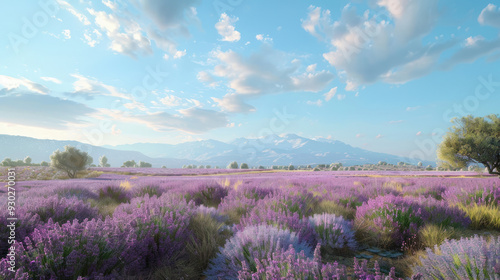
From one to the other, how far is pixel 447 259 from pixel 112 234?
3335 mm

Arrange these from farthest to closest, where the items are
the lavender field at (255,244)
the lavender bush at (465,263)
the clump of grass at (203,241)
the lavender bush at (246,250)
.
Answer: the clump of grass at (203,241), the lavender bush at (246,250), the lavender field at (255,244), the lavender bush at (465,263)

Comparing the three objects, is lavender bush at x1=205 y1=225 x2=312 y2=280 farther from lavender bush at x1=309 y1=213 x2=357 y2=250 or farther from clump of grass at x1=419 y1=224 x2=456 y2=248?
clump of grass at x1=419 y1=224 x2=456 y2=248

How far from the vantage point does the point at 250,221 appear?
11.4 feet

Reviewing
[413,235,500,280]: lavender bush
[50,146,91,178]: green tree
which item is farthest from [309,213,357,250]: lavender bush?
[50,146,91,178]: green tree

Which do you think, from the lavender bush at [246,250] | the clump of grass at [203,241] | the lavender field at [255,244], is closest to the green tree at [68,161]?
the lavender field at [255,244]

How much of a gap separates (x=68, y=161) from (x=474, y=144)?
129ft

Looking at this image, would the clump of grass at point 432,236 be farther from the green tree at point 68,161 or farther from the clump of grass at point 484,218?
the green tree at point 68,161

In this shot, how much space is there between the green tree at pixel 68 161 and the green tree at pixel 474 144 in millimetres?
37684

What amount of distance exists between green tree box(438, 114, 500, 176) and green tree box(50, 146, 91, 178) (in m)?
37.7

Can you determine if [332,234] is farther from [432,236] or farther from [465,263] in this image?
[465,263]

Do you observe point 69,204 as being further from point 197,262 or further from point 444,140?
point 444,140

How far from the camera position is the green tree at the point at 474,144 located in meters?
12.3

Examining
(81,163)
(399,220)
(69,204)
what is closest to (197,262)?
(69,204)

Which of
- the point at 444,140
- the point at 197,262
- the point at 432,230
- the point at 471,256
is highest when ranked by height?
the point at 444,140
